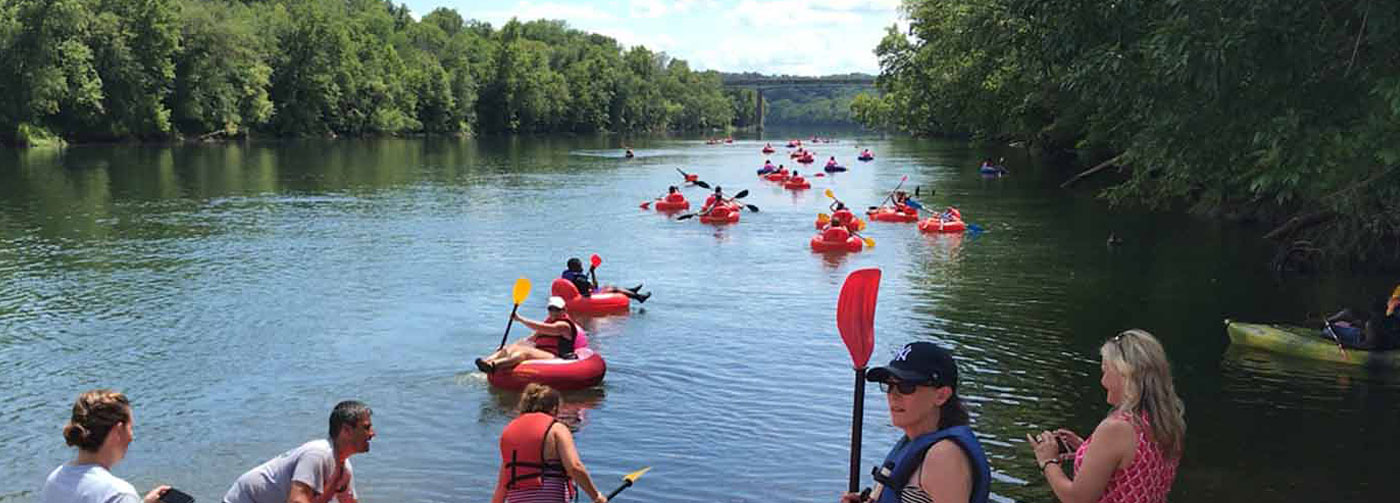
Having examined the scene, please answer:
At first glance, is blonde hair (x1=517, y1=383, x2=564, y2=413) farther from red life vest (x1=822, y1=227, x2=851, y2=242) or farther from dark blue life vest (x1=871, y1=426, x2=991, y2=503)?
red life vest (x1=822, y1=227, x2=851, y2=242)

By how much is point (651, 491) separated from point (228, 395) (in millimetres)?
5751

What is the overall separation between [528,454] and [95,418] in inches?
102

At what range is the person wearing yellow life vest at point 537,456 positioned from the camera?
6.95 metres

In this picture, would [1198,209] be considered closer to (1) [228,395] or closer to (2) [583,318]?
(2) [583,318]

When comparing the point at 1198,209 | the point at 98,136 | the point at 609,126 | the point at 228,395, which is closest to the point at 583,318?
the point at 228,395

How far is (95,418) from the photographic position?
485 centimetres

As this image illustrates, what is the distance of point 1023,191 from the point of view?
44188 millimetres

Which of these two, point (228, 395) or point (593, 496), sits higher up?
point (593, 496)

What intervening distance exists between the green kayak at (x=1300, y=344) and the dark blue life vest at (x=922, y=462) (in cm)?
1286

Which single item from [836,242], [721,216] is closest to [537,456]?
[836,242]

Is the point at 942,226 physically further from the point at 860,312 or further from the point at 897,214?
the point at 860,312

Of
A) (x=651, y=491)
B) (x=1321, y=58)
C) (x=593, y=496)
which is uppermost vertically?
(x=1321, y=58)

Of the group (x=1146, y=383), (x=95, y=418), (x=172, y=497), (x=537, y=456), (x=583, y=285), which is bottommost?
(x=583, y=285)

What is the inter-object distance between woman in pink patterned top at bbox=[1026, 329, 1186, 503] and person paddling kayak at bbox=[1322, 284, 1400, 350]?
1195cm
